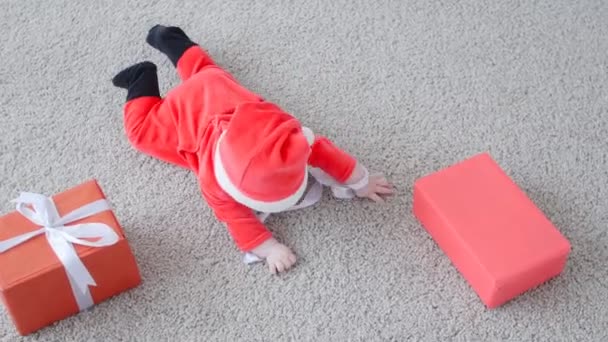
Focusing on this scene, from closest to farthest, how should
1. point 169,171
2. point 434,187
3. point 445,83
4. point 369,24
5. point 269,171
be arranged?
1. point 269,171
2. point 434,187
3. point 169,171
4. point 445,83
5. point 369,24

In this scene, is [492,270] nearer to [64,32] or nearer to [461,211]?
[461,211]

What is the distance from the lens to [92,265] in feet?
3.55

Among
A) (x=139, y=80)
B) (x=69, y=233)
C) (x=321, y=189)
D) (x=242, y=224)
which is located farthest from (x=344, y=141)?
(x=69, y=233)

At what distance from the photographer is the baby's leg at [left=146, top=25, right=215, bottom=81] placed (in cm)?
141

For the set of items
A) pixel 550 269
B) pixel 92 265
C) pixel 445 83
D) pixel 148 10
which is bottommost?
pixel 550 269

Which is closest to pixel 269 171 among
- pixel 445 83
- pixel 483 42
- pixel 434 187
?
pixel 434 187

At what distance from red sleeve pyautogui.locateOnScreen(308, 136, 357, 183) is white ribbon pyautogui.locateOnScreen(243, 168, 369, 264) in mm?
24

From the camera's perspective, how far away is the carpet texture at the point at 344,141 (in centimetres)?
114

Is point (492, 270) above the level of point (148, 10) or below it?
below

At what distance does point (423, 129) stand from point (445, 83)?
0.13 metres

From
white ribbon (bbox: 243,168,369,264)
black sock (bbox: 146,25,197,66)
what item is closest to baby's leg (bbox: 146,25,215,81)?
black sock (bbox: 146,25,197,66)

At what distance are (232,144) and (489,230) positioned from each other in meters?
0.40

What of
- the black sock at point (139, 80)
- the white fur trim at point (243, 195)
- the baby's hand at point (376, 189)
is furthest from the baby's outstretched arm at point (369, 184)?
the black sock at point (139, 80)

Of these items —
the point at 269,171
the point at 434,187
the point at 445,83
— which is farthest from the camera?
the point at 445,83
